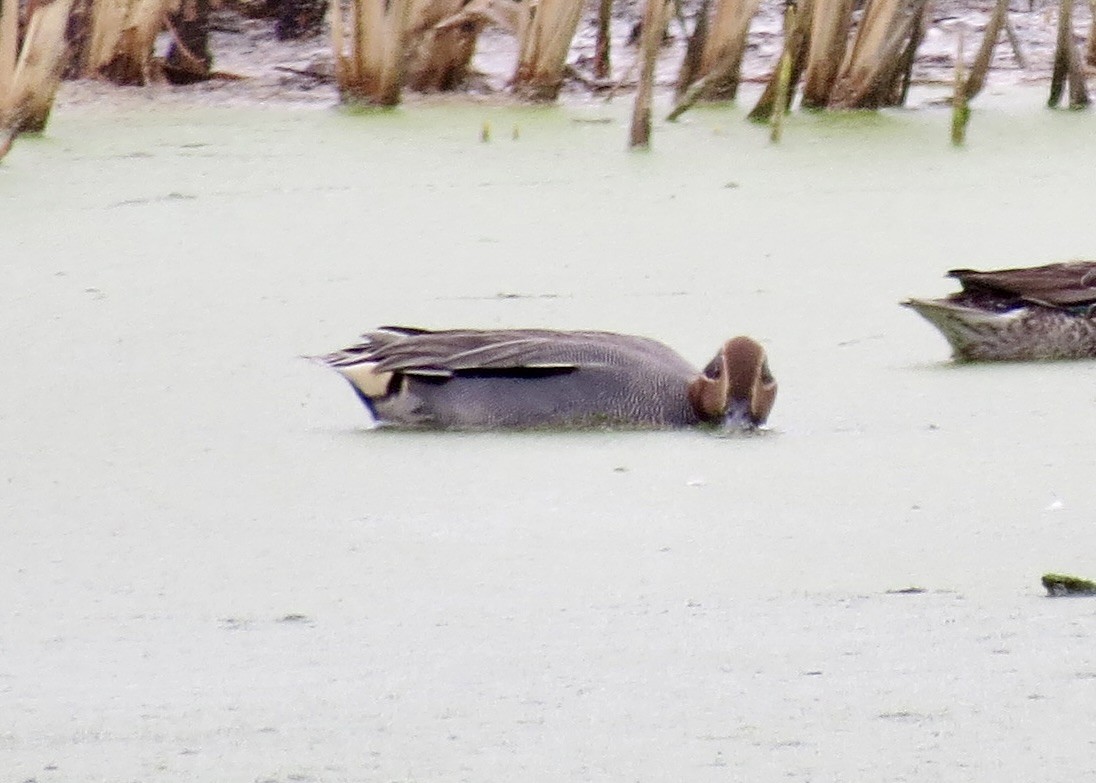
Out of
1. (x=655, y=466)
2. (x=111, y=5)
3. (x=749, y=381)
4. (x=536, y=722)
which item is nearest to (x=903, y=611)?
(x=536, y=722)

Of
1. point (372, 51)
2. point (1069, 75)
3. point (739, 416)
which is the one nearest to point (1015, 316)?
point (739, 416)

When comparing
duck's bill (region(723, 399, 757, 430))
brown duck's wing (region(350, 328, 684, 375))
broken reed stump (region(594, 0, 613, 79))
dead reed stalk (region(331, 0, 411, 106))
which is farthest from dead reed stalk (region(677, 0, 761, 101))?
duck's bill (region(723, 399, 757, 430))

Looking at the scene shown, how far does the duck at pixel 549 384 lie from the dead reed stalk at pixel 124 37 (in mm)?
2943

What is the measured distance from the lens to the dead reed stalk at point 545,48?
5.95 meters

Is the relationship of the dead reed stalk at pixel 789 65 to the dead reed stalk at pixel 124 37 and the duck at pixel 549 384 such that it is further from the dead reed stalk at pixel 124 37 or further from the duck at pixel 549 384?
the duck at pixel 549 384

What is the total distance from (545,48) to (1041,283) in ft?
7.74

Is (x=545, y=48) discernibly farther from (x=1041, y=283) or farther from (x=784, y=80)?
(x=1041, y=283)

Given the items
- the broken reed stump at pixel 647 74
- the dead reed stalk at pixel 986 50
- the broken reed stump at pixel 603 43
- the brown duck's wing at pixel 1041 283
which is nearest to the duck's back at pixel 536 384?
the brown duck's wing at pixel 1041 283

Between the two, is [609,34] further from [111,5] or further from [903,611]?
[903,611]

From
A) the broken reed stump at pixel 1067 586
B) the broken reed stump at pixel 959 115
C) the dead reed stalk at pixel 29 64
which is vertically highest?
the broken reed stump at pixel 1067 586

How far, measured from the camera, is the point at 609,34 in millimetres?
6504

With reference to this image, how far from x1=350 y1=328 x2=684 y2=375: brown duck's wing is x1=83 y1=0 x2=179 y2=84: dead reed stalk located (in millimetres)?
2861

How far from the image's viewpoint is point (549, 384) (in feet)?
11.1

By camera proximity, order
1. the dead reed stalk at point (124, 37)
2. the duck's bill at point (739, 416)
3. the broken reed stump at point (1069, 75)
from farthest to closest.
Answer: the dead reed stalk at point (124, 37) < the broken reed stump at point (1069, 75) < the duck's bill at point (739, 416)
